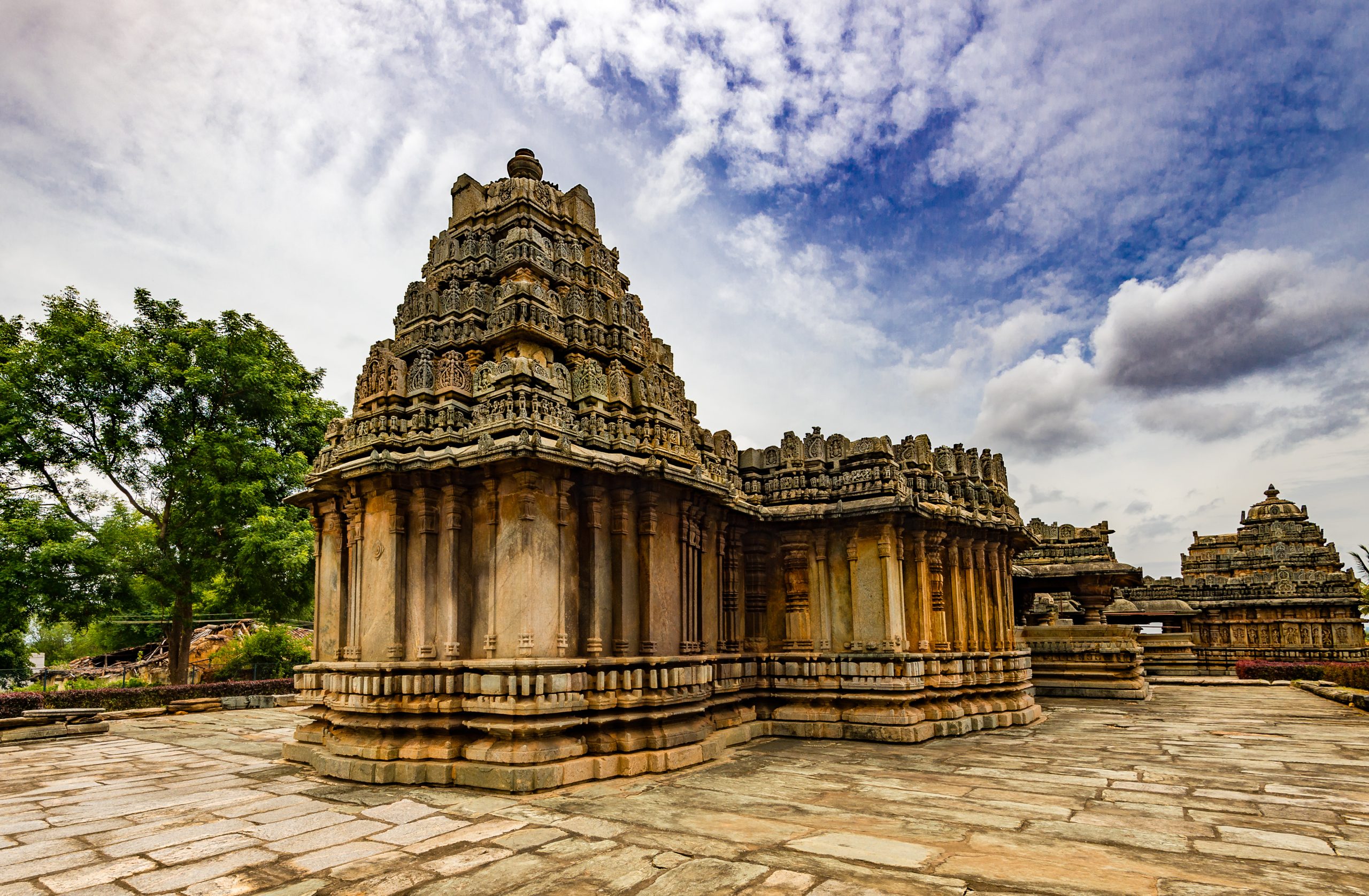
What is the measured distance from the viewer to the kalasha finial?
11711 mm

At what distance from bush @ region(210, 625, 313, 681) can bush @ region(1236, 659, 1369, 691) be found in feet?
107

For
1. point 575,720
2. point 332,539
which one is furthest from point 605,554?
point 332,539

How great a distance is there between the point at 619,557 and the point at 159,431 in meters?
19.8

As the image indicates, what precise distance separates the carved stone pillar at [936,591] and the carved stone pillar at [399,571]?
26.3 ft

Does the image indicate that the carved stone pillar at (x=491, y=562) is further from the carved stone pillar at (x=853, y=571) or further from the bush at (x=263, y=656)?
the bush at (x=263, y=656)

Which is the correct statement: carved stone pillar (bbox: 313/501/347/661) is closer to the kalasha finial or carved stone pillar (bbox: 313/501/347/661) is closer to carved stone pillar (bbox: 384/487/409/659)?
carved stone pillar (bbox: 384/487/409/659)

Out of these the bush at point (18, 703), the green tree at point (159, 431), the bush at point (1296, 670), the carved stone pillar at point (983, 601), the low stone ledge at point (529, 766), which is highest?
the green tree at point (159, 431)

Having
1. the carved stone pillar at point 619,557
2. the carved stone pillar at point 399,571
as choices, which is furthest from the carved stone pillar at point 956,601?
the carved stone pillar at point 399,571

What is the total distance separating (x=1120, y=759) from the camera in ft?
30.3

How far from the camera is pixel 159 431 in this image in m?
22.5

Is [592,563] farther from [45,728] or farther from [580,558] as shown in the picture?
[45,728]

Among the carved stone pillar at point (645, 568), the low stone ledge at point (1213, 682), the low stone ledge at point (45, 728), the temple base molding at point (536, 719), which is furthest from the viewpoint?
the low stone ledge at point (1213, 682)

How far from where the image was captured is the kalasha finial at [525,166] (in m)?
11.7

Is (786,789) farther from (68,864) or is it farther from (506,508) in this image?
(68,864)
